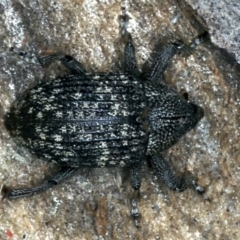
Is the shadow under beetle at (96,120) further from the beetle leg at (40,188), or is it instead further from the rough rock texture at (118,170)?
the rough rock texture at (118,170)

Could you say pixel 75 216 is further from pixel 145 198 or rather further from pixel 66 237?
pixel 145 198

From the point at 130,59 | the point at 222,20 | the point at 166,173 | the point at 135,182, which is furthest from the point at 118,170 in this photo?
the point at 222,20

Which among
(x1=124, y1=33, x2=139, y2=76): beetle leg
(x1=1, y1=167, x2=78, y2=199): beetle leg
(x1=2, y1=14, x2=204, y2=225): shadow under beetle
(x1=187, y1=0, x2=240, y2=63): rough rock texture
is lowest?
(x1=1, y1=167, x2=78, y2=199): beetle leg

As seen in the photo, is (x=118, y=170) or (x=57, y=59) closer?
(x=57, y=59)

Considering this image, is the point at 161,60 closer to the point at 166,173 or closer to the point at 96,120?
the point at 96,120

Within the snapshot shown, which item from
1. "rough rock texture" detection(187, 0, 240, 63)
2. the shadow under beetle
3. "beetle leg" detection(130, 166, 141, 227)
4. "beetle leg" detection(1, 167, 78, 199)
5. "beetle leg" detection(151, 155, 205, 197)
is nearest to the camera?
the shadow under beetle

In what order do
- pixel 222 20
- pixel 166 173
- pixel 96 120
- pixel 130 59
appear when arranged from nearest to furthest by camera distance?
pixel 96 120, pixel 222 20, pixel 130 59, pixel 166 173

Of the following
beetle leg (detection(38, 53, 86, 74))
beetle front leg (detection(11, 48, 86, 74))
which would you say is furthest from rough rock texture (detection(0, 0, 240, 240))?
beetle leg (detection(38, 53, 86, 74))

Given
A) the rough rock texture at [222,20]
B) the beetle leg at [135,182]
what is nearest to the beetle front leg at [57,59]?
the beetle leg at [135,182]

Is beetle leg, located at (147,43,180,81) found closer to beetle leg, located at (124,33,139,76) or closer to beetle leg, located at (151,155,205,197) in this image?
beetle leg, located at (124,33,139,76)
